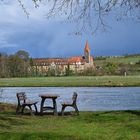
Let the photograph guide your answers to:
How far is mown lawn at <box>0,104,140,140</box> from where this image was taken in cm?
1230

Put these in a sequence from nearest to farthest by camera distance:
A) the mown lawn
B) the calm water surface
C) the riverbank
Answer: the mown lawn
the calm water surface
the riverbank

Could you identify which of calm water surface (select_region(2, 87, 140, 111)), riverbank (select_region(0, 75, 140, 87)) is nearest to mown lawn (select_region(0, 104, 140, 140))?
calm water surface (select_region(2, 87, 140, 111))

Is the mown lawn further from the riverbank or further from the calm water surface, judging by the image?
the riverbank

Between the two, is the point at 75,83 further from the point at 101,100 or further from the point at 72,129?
the point at 72,129

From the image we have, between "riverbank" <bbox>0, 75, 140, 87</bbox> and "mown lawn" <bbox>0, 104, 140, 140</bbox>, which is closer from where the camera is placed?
"mown lawn" <bbox>0, 104, 140, 140</bbox>

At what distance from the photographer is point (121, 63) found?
579 feet

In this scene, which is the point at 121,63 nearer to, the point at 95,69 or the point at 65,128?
the point at 95,69

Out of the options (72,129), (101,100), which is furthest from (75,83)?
(72,129)

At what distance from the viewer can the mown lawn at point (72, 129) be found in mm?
12297

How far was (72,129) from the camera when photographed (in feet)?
48.0

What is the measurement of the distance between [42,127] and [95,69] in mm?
157865

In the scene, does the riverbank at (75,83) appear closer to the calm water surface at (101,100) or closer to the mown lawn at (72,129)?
the calm water surface at (101,100)

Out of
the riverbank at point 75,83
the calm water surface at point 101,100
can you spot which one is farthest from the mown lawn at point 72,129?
the riverbank at point 75,83

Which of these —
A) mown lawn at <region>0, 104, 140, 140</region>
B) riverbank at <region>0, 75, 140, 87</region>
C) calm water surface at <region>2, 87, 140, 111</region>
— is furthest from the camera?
riverbank at <region>0, 75, 140, 87</region>
